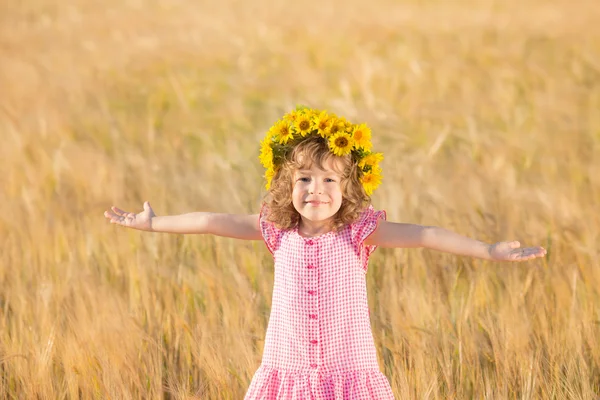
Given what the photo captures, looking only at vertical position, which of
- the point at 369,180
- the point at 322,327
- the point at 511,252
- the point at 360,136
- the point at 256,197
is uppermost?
the point at 256,197

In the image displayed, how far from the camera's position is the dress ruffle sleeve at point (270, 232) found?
3064 mm

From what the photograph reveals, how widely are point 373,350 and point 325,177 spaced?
0.47 metres

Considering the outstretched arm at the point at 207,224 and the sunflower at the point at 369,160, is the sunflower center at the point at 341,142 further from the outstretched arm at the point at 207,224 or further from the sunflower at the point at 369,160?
the outstretched arm at the point at 207,224

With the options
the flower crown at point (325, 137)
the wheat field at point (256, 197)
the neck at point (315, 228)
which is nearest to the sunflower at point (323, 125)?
the flower crown at point (325, 137)

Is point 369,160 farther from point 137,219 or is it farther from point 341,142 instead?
point 137,219

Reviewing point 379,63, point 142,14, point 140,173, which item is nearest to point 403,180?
point 140,173

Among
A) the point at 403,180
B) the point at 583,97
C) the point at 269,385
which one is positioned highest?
the point at 583,97

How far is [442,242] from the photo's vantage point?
294cm

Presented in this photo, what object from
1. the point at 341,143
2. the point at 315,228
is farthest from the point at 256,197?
the point at 341,143

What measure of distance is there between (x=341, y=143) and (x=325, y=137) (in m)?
0.05

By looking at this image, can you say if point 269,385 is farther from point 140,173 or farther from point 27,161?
point 27,161

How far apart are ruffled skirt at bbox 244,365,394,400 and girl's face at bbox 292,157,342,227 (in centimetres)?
41

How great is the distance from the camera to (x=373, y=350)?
2967 millimetres

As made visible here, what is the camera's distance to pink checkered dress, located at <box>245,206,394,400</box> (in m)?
2.88
